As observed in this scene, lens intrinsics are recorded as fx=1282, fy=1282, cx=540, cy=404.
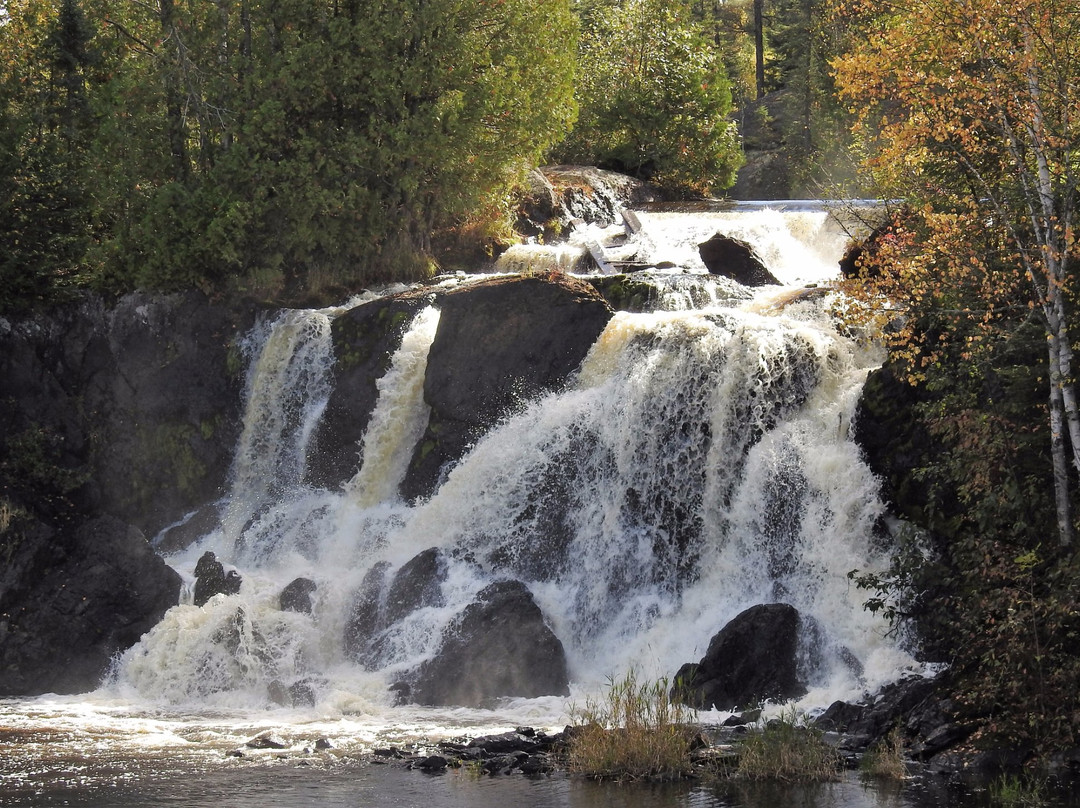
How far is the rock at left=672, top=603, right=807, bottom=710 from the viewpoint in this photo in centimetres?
1559

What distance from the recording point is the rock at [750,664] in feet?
51.2

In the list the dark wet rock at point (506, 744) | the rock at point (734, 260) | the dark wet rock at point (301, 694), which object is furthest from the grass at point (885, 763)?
the rock at point (734, 260)

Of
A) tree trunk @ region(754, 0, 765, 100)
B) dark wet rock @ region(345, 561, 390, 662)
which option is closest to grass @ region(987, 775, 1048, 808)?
dark wet rock @ region(345, 561, 390, 662)

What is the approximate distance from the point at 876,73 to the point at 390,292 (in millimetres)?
12098

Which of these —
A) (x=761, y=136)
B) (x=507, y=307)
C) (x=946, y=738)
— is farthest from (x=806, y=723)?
(x=761, y=136)

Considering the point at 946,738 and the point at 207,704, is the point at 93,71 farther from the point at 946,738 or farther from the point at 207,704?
the point at 946,738

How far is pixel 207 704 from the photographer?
17.5 meters

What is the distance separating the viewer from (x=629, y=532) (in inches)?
722

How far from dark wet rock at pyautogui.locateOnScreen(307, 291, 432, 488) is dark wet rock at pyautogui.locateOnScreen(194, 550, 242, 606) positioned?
2.76 m

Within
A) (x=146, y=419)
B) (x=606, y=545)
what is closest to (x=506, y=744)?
(x=606, y=545)

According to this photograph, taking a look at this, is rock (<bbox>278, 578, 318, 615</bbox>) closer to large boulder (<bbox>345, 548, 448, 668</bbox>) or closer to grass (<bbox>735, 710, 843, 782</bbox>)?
large boulder (<bbox>345, 548, 448, 668</bbox>)

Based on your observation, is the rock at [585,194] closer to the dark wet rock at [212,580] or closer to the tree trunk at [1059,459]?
the dark wet rock at [212,580]

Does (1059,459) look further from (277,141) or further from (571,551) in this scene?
(277,141)

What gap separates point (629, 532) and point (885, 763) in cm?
627
